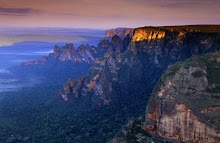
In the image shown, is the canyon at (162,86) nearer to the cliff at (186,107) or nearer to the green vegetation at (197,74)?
the cliff at (186,107)

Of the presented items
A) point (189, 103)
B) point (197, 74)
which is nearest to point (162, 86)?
point (189, 103)

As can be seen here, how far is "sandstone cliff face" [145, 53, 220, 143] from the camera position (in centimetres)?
7262

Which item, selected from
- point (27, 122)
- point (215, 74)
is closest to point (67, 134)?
point (27, 122)

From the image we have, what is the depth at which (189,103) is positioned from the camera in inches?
2936

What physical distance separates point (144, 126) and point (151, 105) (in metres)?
6.61

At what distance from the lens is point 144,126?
8450cm

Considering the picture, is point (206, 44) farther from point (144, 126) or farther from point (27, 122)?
point (27, 122)

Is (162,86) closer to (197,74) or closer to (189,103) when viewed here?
(189,103)

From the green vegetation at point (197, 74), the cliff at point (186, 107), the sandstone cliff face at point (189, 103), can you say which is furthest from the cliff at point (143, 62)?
the green vegetation at point (197, 74)

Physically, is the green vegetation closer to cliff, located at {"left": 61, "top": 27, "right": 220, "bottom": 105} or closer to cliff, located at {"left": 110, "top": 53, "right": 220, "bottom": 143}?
cliff, located at {"left": 110, "top": 53, "right": 220, "bottom": 143}

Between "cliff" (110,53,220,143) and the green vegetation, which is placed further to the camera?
the green vegetation

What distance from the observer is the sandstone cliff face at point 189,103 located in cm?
7262

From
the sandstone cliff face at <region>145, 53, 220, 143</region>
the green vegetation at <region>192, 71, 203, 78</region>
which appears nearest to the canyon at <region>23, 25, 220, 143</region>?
the sandstone cliff face at <region>145, 53, 220, 143</region>

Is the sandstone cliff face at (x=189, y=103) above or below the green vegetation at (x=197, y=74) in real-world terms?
below
